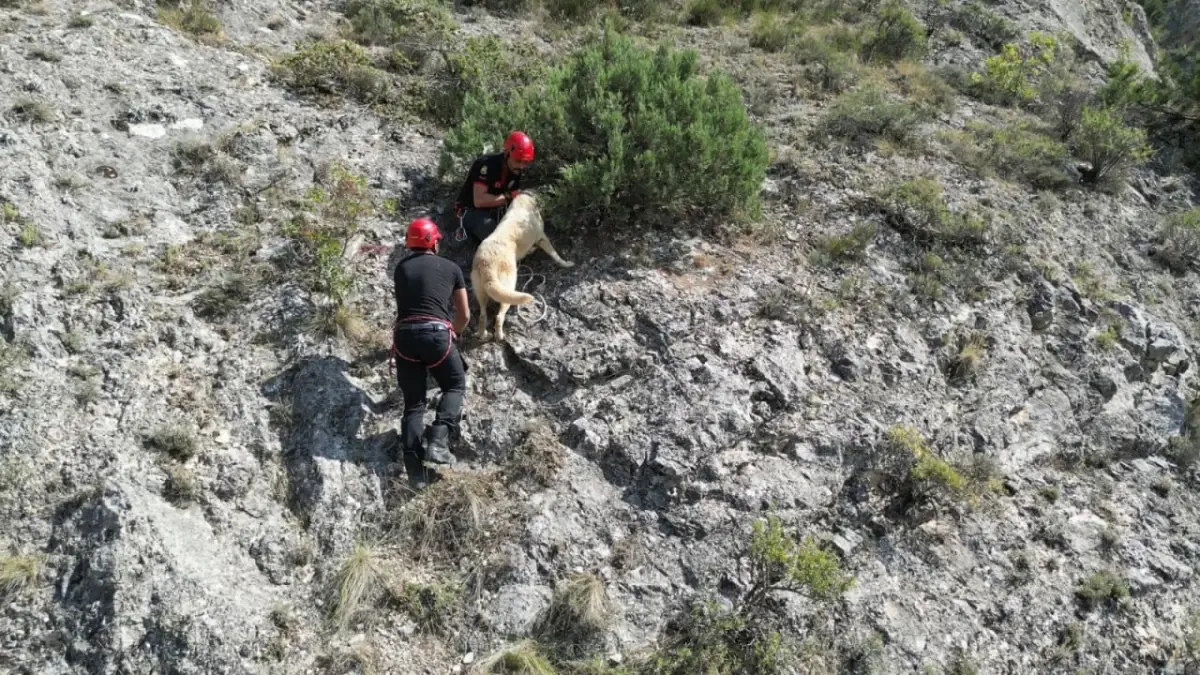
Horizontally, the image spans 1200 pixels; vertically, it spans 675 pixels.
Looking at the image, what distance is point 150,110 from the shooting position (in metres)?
7.75

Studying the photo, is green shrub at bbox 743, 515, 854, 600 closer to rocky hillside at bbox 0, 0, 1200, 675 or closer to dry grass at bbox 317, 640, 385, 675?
rocky hillside at bbox 0, 0, 1200, 675

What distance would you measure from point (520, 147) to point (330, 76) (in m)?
3.29

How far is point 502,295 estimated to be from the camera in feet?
20.4

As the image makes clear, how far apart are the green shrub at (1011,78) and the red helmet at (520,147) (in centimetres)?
765

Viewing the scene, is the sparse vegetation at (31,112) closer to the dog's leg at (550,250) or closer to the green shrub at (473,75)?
the green shrub at (473,75)

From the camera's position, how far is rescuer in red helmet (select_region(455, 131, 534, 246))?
273 inches

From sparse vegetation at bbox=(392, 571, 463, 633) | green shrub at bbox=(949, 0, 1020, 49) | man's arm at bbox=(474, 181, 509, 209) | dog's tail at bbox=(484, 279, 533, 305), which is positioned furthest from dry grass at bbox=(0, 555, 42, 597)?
green shrub at bbox=(949, 0, 1020, 49)

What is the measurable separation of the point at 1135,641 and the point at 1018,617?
98 centimetres

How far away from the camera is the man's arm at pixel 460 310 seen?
5.95 meters

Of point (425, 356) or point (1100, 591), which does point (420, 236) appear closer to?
point (425, 356)

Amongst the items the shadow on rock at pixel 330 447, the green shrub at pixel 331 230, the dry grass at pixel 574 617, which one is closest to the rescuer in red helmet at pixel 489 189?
the green shrub at pixel 331 230

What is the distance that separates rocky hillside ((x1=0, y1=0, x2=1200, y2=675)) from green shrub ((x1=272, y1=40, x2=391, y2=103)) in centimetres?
6

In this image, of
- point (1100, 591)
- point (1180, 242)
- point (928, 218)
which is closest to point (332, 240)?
point (928, 218)

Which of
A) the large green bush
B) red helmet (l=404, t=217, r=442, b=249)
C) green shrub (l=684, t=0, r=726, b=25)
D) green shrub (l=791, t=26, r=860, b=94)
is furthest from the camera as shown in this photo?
green shrub (l=684, t=0, r=726, b=25)
